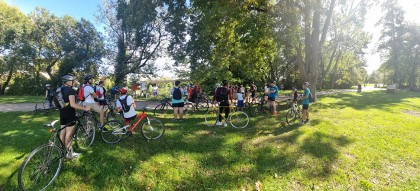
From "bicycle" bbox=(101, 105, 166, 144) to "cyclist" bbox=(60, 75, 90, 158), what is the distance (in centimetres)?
151

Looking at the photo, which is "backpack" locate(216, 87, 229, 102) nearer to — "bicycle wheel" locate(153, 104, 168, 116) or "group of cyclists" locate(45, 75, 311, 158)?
"group of cyclists" locate(45, 75, 311, 158)

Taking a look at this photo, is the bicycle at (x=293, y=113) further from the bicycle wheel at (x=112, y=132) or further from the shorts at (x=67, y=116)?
the shorts at (x=67, y=116)

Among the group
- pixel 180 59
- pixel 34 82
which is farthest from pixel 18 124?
pixel 34 82

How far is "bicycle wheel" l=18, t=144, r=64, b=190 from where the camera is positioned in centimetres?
433

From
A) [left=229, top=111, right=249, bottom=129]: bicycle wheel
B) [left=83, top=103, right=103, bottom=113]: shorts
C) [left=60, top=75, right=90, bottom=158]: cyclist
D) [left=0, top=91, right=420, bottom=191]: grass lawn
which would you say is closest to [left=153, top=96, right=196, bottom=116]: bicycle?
[left=0, top=91, right=420, bottom=191]: grass lawn

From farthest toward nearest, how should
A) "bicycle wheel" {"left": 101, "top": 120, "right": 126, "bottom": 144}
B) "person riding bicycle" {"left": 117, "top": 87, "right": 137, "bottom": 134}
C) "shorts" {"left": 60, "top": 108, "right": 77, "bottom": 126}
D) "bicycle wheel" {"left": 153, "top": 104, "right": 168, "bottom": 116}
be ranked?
"bicycle wheel" {"left": 153, "top": 104, "right": 168, "bottom": 116}, "person riding bicycle" {"left": 117, "top": 87, "right": 137, "bottom": 134}, "bicycle wheel" {"left": 101, "top": 120, "right": 126, "bottom": 144}, "shorts" {"left": 60, "top": 108, "right": 77, "bottom": 126}

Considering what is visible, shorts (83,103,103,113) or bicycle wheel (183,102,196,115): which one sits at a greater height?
shorts (83,103,103,113)

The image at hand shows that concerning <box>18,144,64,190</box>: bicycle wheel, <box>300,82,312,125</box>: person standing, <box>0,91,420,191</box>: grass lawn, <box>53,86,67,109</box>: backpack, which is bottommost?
<box>0,91,420,191</box>: grass lawn

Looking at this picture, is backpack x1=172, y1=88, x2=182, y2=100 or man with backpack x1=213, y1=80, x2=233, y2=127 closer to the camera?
man with backpack x1=213, y1=80, x2=233, y2=127

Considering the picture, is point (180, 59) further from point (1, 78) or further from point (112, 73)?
point (1, 78)

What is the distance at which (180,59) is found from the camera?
65.3 feet

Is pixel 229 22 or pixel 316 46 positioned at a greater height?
pixel 229 22

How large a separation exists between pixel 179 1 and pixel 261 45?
284 inches

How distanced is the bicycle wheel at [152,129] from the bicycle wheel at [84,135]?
4.98 ft
